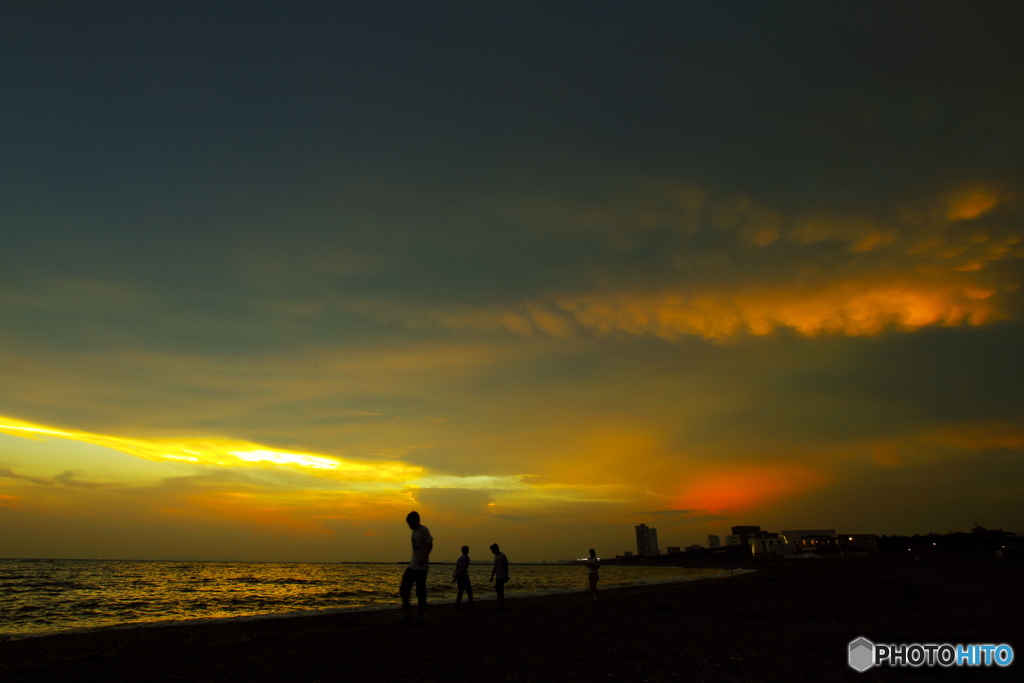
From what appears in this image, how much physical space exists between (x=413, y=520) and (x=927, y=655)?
1064 centimetres

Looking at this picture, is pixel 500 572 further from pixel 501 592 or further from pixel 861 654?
pixel 861 654

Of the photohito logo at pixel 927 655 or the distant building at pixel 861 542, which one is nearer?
the photohito logo at pixel 927 655

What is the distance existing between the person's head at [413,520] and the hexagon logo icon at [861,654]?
913cm

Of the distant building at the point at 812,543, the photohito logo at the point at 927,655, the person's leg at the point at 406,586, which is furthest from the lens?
the distant building at the point at 812,543

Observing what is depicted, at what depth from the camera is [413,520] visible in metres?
13.0

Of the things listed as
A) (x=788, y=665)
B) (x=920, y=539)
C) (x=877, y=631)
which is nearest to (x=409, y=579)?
(x=788, y=665)

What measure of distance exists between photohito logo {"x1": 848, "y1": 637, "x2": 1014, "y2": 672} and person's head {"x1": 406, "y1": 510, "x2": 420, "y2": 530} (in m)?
9.15

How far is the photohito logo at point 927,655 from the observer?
8.72 m

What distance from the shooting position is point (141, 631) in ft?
52.4

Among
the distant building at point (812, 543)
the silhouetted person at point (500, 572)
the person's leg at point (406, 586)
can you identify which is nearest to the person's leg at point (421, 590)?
the person's leg at point (406, 586)

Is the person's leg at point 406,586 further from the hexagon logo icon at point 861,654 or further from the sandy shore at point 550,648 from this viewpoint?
the hexagon logo icon at point 861,654

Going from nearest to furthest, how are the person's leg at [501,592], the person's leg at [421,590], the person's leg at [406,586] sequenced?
the person's leg at [421,590], the person's leg at [406,586], the person's leg at [501,592]

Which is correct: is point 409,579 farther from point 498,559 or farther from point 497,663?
point 498,559

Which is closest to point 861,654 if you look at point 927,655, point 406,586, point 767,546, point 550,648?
point 927,655
